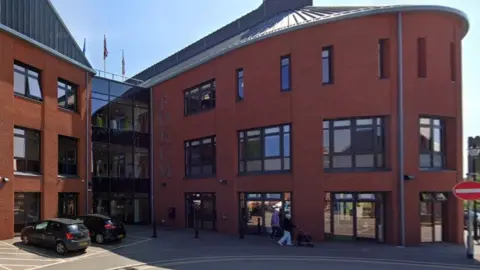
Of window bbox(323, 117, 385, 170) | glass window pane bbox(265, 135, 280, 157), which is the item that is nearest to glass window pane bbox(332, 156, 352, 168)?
window bbox(323, 117, 385, 170)

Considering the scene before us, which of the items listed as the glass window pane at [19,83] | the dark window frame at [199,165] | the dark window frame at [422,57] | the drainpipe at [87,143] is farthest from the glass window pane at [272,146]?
the glass window pane at [19,83]

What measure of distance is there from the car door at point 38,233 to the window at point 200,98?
11.7m

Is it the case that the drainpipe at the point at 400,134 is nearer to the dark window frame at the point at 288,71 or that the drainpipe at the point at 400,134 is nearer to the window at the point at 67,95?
the dark window frame at the point at 288,71

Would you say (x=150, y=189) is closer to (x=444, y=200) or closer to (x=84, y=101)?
(x=84, y=101)

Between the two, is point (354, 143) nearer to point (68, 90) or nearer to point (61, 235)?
point (61, 235)

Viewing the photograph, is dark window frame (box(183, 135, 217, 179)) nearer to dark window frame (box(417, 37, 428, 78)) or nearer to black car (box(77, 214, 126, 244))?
black car (box(77, 214, 126, 244))

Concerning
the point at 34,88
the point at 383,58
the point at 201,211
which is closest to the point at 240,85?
the point at 383,58

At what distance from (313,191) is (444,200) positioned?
239 inches

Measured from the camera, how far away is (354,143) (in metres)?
20.2

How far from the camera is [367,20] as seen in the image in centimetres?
2002

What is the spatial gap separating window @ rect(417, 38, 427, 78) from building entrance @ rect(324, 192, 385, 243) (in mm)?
5915

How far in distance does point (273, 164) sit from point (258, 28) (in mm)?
9668

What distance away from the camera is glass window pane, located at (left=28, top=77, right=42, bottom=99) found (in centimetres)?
2288

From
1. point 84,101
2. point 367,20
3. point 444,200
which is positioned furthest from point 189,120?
point 444,200
